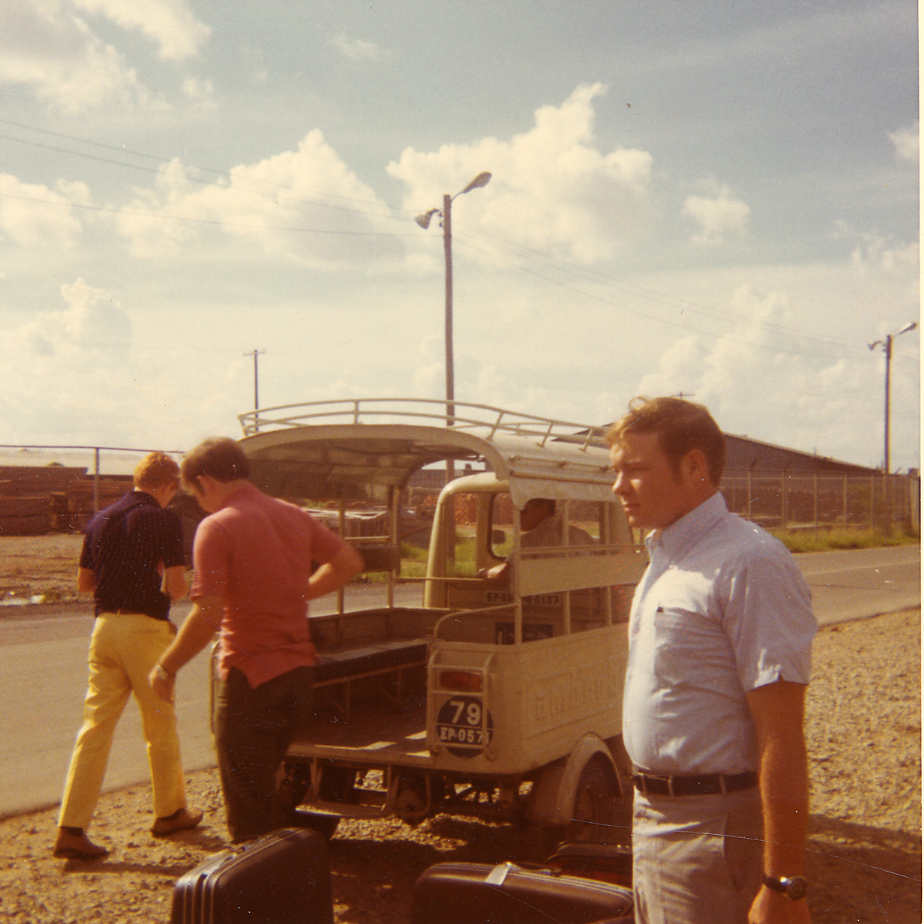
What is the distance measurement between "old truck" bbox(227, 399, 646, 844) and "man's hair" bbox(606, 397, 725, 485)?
7.93ft

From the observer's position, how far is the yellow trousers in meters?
5.07

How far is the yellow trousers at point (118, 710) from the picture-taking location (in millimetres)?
5066

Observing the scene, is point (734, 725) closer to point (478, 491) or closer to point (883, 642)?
point (478, 491)

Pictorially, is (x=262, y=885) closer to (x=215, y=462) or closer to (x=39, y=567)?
(x=215, y=462)

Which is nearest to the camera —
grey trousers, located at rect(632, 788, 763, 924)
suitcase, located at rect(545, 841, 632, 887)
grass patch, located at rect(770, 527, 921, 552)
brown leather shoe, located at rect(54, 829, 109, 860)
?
grey trousers, located at rect(632, 788, 763, 924)

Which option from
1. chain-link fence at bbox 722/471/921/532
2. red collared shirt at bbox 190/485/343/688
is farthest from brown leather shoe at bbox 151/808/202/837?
chain-link fence at bbox 722/471/921/532

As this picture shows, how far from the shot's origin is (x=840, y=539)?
117 feet

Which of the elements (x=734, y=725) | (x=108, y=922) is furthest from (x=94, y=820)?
(x=734, y=725)

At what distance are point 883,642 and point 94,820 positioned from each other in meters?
10.5

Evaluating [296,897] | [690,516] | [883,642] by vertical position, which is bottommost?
[883,642]

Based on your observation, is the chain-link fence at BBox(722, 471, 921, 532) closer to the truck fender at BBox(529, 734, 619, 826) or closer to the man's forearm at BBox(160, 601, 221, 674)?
the truck fender at BBox(529, 734, 619, 826)

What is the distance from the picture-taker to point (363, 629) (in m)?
7.17

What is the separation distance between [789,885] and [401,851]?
153 inches

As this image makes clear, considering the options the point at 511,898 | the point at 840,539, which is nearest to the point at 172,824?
the point at 511,898
